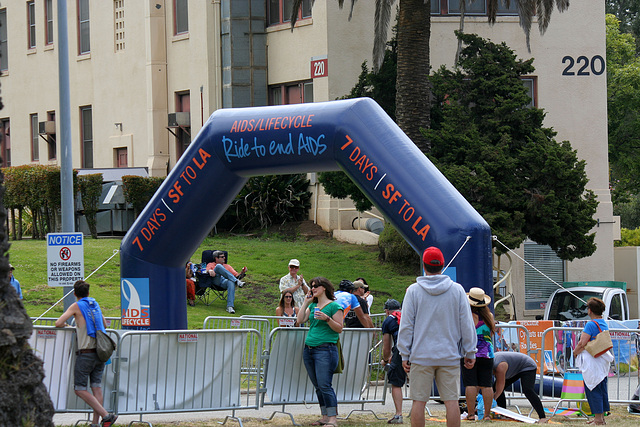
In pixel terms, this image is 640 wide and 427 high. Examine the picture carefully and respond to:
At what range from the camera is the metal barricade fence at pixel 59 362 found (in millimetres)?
9750

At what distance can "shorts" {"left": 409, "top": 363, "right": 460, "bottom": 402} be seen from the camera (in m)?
8.16

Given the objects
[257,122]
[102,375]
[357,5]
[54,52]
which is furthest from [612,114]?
[102,375]

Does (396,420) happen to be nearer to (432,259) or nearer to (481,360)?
(481,360)

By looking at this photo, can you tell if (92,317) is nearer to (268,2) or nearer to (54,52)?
(268,2)

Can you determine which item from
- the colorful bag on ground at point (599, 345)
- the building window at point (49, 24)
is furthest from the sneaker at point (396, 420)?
the building window at point (49, 24)

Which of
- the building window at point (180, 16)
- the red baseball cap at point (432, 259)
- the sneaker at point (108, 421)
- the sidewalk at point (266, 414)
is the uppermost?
the building window at point (180, 16)

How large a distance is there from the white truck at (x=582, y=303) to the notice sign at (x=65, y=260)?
11.8 meters

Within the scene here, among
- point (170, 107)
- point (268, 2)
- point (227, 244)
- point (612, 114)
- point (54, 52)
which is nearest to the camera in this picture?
point (227, 244)

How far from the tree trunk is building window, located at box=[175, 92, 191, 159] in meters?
11.4

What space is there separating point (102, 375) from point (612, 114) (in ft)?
116

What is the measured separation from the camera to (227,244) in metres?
25.6

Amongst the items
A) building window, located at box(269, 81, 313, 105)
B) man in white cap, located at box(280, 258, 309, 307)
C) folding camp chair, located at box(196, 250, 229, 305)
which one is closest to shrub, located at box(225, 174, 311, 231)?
building window, located at box(269, 81, 313, 105)

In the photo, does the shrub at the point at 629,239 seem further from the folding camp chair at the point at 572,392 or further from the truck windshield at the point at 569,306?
the folding camp chair at the point at 572,392

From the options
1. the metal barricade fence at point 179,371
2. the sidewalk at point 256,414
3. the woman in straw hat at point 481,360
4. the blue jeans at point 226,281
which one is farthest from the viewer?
the blue jeans at point 226,281
